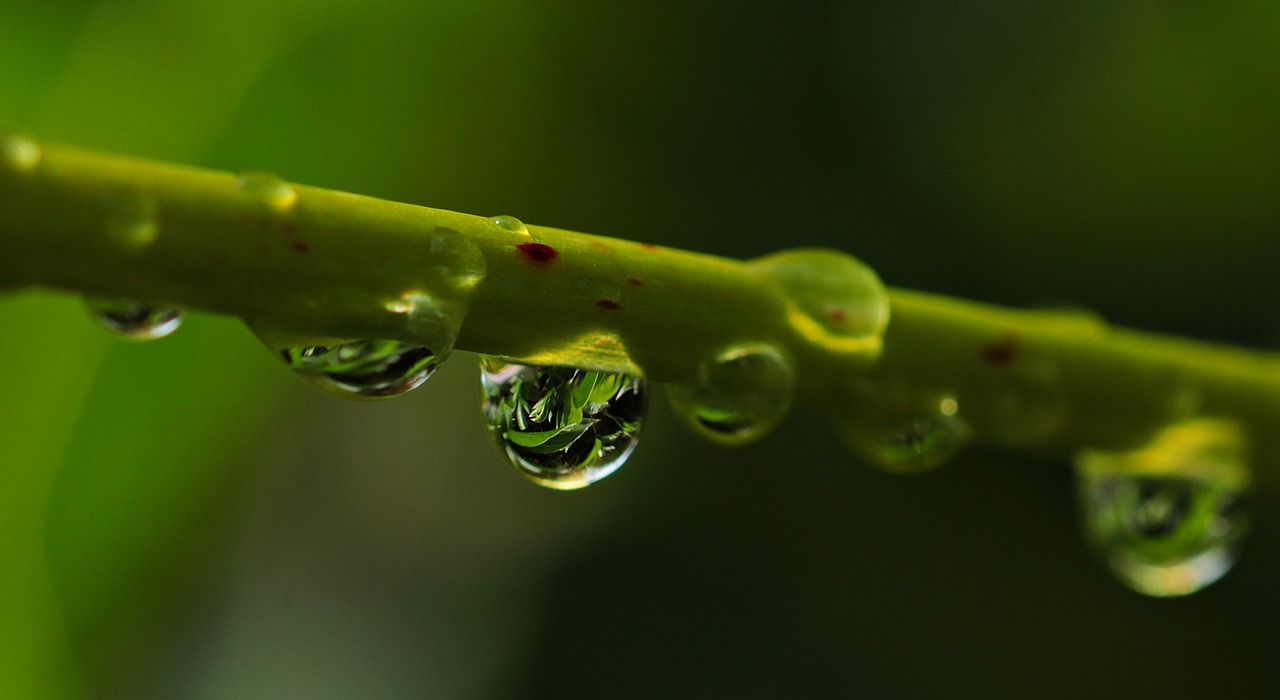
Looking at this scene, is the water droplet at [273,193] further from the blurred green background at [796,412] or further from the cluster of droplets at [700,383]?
the blurred green background at [796,412]

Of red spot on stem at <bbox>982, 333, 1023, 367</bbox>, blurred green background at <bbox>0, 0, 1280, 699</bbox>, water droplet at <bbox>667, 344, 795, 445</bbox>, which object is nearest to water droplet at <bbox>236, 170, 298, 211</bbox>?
water droplet at <bbox>667, 344, 795, 445</bbox>

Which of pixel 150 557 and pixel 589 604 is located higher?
pixel 589 604

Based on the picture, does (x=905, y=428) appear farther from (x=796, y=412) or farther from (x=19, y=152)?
(x=796, y=412)

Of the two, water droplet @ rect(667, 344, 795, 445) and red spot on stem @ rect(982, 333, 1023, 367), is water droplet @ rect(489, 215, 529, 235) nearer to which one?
water droplet @ rect(667, 344, 795, 445)

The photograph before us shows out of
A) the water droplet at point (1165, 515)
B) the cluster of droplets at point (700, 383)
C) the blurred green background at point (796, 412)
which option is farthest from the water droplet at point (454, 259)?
the blurred green background at point (796, 412)

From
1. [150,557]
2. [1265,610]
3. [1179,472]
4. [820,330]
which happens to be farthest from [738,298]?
[1265,610]

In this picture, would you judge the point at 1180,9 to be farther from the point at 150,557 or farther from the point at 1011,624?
the point at 150,557

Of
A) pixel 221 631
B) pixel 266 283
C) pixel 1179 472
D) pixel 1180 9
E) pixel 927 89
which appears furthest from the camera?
pixel 927 89
